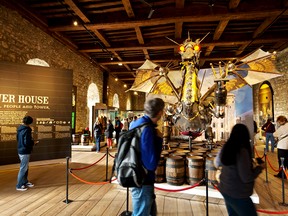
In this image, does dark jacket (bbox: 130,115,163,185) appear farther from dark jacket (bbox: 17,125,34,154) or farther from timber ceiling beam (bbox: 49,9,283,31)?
timber ceiling beam (bbox: 49,9,283,31)

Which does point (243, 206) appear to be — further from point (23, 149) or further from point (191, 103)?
point (23, 149)

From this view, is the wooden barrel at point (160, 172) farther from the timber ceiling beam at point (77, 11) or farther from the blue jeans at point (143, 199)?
the timber ceiling beam at point (77, 11)

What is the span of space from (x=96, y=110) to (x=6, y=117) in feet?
17.9

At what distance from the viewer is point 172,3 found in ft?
19.2

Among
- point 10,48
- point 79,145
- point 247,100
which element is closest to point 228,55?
point 247,100

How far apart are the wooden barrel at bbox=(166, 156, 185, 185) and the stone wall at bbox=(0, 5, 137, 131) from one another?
5054 mm

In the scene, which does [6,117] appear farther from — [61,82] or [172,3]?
[172,3]

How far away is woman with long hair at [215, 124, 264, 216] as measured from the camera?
1583 mm

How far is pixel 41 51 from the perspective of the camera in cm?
675

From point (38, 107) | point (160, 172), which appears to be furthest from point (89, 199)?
point (38, 107)

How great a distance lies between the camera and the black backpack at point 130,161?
5.10ft

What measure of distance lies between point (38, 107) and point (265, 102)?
1136cm

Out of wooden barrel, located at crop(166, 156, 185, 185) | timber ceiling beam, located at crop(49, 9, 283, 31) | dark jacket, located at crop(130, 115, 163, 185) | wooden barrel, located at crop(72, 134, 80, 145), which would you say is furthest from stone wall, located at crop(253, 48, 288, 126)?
dark jacket, located at crop(130, 115, 163, 185)

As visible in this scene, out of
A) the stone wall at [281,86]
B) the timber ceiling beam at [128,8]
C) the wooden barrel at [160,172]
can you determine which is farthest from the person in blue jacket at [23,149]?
the stone wall at [281,86]
